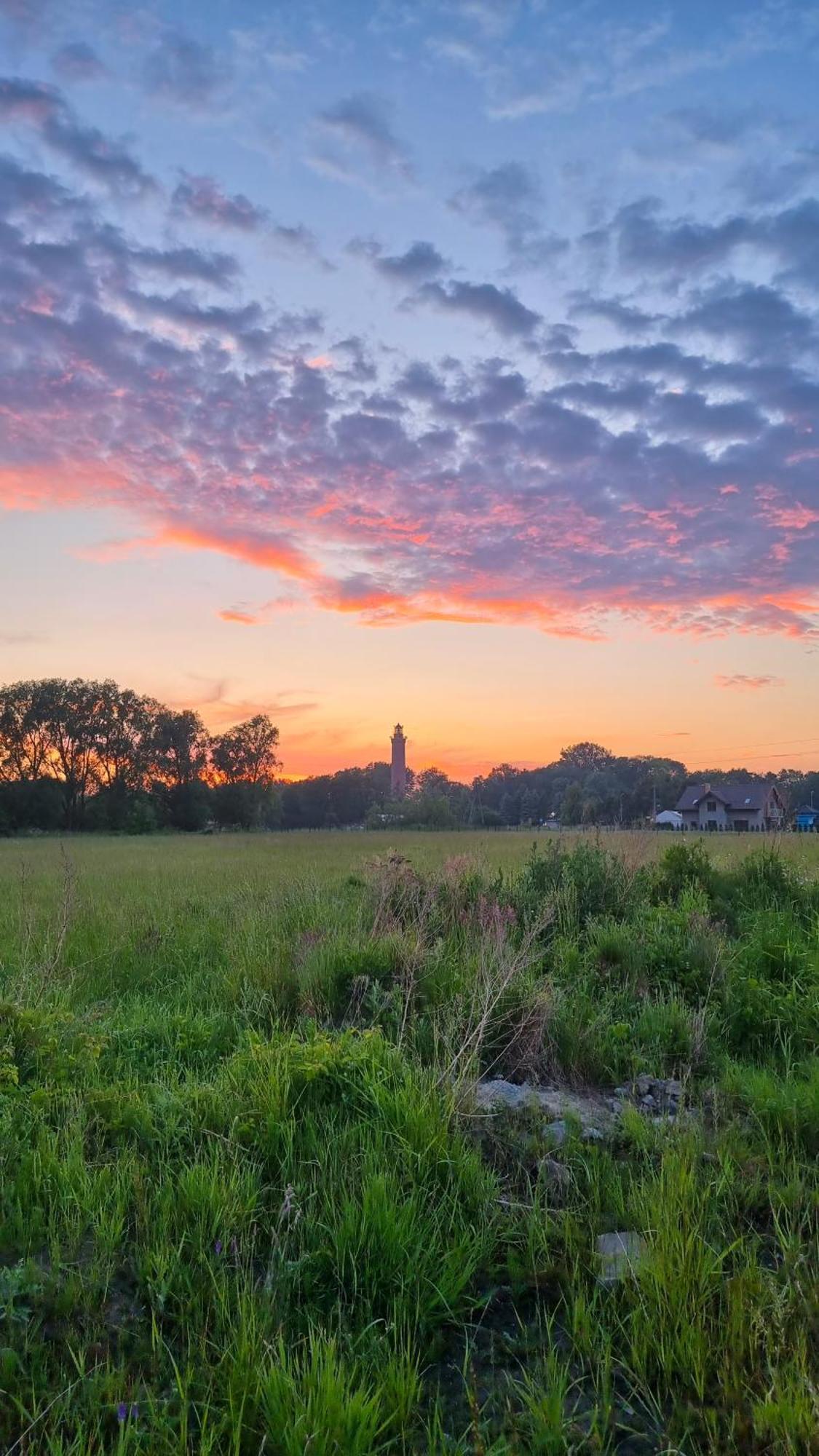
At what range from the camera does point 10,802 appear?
7569cm

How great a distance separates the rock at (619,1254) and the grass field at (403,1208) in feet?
0.11

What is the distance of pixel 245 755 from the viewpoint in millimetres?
94188

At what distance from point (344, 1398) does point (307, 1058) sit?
6.84 ft

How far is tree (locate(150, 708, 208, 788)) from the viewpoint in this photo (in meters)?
90.4

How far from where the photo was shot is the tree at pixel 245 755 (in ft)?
307

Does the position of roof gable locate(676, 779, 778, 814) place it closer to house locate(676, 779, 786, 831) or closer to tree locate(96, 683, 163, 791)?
house locate(676, 779, 786, 831)

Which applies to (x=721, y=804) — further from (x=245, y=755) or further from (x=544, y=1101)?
(x=544, y=1101)

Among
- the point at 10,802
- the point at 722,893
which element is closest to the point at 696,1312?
the point at 722,893

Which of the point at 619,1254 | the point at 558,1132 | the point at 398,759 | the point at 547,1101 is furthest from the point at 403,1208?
the point at 398,759

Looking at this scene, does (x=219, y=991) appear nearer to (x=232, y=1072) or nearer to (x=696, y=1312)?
(x=232, y=1072)

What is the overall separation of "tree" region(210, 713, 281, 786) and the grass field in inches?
3462

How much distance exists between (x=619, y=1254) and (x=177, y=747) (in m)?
92.5

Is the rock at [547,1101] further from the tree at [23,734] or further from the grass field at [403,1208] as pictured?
the tree at [23,734]

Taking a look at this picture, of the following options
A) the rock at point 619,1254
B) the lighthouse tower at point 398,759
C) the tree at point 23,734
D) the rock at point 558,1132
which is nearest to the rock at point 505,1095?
the rock at point 558,1132
